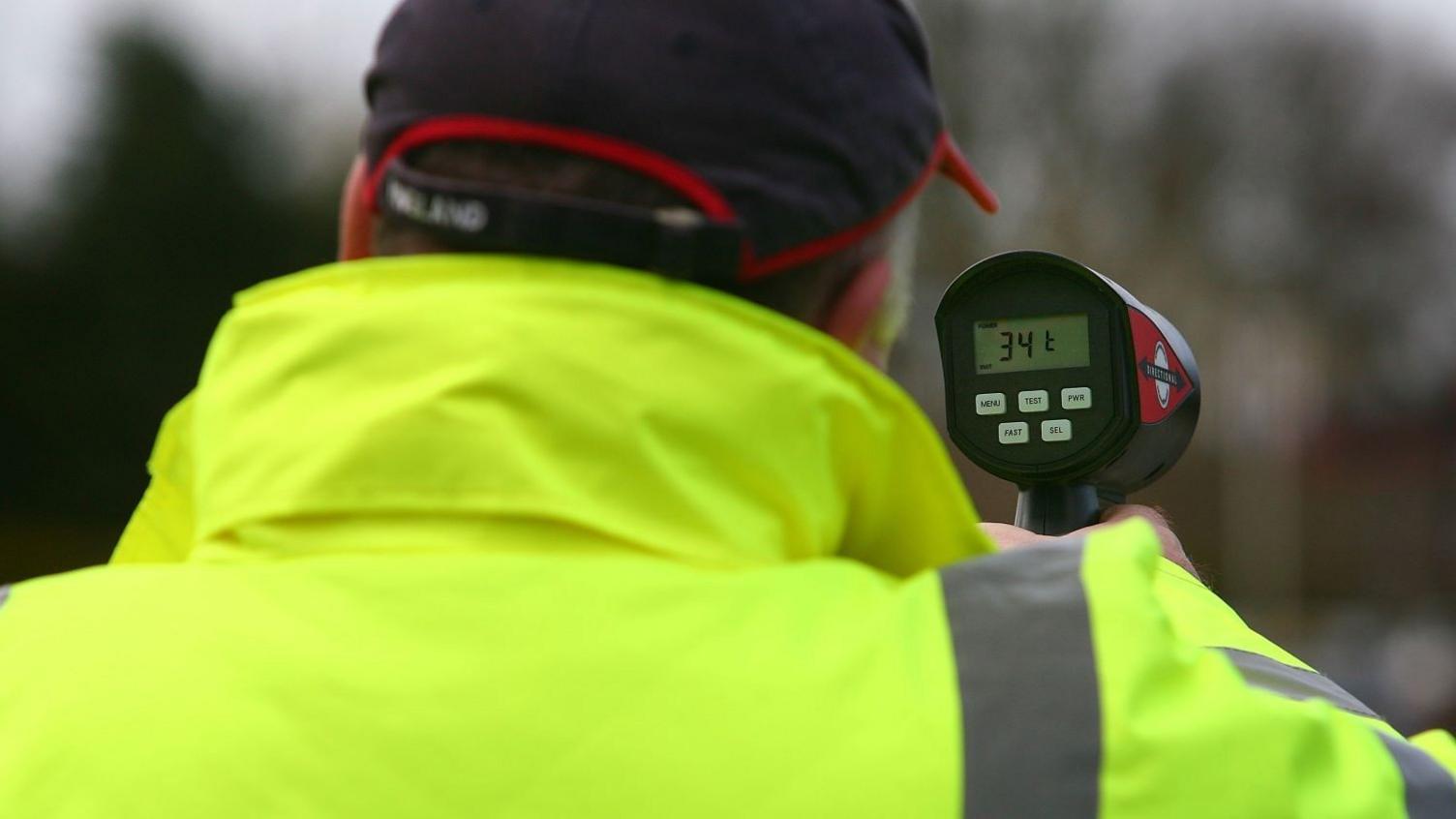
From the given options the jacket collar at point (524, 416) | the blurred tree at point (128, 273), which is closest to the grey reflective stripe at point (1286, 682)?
the jacket collar at point (524, 416)

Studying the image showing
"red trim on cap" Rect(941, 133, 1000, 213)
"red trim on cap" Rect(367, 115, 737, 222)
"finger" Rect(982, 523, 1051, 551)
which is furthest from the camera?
"finger" Rect(982, 523, 1051, 551)

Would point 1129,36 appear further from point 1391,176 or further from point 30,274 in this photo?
point 30,274

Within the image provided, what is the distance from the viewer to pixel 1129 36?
107 ft

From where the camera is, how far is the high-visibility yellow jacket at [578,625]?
1043 mm

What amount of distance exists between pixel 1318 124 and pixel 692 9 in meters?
36.5

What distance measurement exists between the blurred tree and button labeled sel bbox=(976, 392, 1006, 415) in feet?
60.4

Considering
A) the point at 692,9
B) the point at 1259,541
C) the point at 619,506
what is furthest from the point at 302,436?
the point at 1259,541

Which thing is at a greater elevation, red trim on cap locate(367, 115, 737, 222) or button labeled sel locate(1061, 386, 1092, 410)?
red trim on cap locate(367, 115, 737, 222)

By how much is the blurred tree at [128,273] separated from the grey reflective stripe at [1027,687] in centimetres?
1928

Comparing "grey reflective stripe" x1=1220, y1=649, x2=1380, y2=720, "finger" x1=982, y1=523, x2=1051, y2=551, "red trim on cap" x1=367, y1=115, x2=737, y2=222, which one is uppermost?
"red trim on cap" x1=367, y1=115, x2=737, y2=222

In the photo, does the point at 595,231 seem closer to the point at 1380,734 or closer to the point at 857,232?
the point at 857,232

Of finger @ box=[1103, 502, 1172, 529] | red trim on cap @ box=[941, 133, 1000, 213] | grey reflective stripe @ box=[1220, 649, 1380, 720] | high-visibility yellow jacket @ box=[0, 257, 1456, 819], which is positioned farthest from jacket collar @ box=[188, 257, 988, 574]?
finger @ box=[1103, 502, 1172, 529]

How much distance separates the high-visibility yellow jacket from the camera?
1.04 metres

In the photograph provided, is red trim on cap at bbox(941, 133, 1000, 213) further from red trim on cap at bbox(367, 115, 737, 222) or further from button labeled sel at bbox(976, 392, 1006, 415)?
button labeled sel at bbox(976, 392, 1006, 415)
